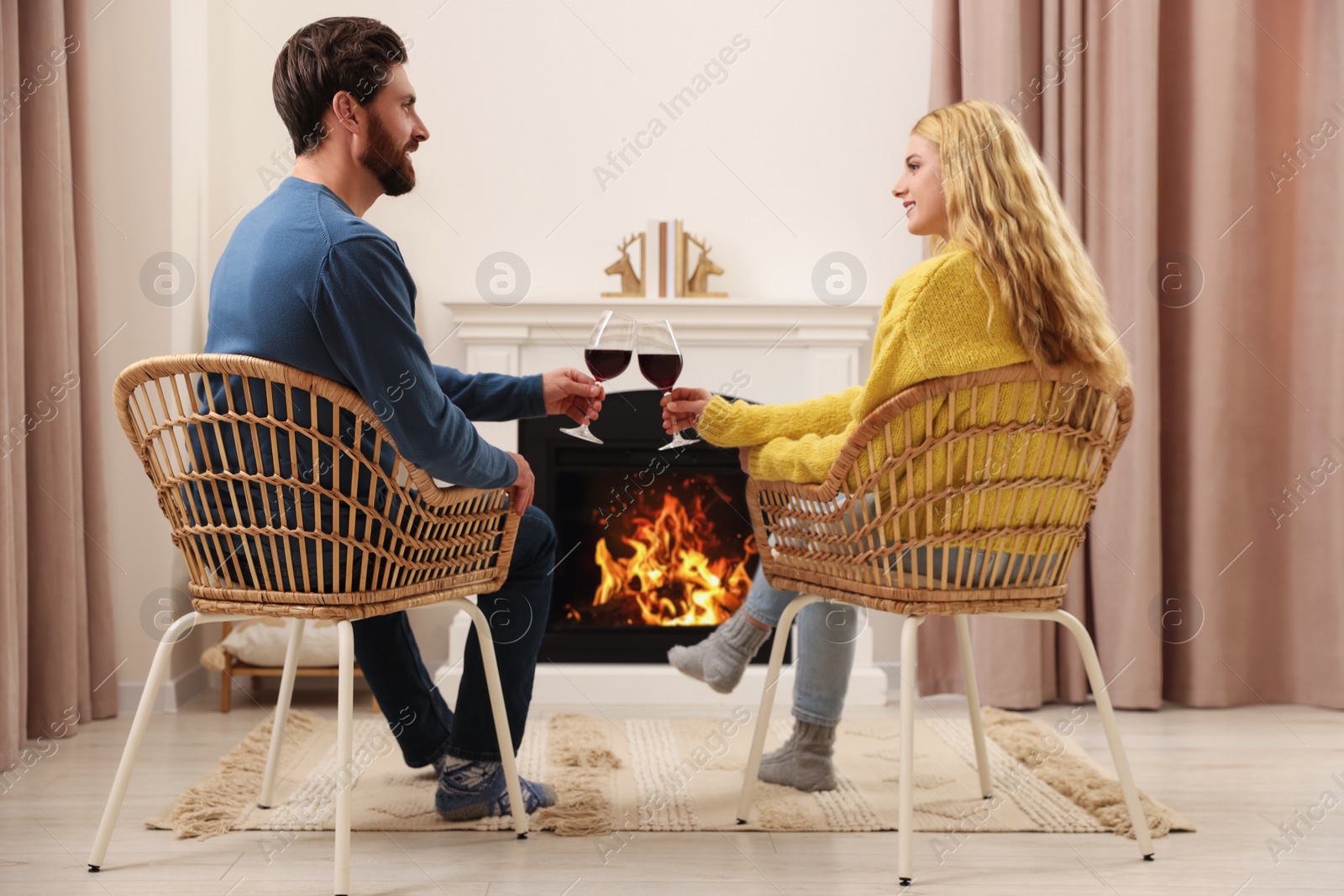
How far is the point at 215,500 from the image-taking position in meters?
1.45

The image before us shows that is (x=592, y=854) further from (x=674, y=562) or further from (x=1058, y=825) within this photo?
(x=674, y=562)

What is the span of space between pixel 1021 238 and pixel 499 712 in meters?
1.03

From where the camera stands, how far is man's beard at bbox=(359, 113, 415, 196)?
64.2 inches

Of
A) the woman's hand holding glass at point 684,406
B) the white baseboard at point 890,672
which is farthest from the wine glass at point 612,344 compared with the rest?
the white baseboard at point 890,672

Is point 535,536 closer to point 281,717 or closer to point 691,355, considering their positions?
point 281,717

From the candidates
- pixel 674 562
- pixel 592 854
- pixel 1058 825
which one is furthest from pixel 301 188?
pixel 674 562

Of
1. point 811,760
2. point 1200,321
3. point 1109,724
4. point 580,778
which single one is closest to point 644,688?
point 580,778

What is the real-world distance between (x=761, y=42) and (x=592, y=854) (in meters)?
2.29

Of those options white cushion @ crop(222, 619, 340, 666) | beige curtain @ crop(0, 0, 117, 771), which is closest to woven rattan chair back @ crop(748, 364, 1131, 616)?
white cushion @ crop(222, 619, 340, 666)

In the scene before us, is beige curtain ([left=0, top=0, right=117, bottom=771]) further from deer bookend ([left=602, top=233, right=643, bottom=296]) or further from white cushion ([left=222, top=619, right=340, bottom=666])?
deer bookend ([left=602, top=233, right=643, bottom=296])

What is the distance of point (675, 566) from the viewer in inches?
121

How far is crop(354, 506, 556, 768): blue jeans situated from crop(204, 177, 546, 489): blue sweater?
30 centimetres

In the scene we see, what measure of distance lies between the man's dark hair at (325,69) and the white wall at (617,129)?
1444 millimetres

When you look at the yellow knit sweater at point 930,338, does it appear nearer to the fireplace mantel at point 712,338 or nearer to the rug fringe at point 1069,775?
the rug fringe at point 1069,775
